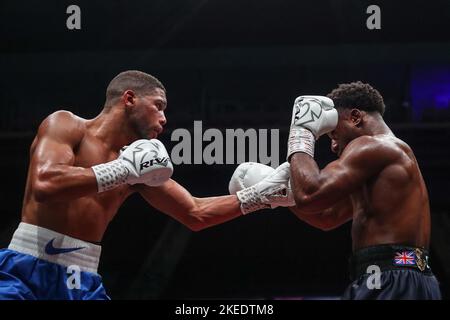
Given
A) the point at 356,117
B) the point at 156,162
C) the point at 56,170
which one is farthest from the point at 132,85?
the point at 356,117

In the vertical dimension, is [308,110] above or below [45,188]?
above

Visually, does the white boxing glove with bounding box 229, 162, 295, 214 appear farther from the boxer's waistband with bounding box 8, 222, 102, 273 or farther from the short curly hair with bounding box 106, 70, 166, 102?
the boxer's waistband with bounding box 8, 222, 102, 273

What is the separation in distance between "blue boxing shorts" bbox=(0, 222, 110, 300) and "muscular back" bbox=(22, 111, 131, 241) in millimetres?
49

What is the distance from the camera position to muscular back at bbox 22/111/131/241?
2.35 meters

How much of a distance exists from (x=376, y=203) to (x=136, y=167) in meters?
0.97

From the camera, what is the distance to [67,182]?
91.9 inches

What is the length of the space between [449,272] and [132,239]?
3.43 metres

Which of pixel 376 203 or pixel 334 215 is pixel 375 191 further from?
pixel 334 215

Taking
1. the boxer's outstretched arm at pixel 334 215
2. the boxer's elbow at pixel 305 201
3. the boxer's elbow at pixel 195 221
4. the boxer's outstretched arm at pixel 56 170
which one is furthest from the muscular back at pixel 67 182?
the boxer's outstretched arm at pixel 334 215

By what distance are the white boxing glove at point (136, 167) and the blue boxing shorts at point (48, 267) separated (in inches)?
12.7

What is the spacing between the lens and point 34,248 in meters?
2.43

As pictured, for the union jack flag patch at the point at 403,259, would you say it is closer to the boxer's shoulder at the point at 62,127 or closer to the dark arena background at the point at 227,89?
the boxer's shoulder at the point at 62,127

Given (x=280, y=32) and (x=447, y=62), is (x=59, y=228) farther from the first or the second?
(x=447, y=62)
